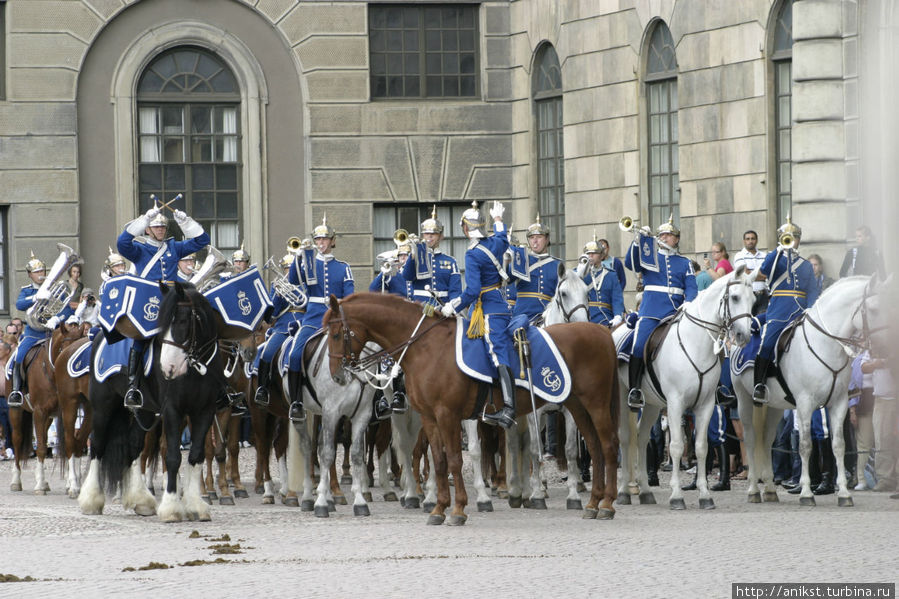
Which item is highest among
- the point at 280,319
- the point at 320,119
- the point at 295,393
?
the point at 320,119

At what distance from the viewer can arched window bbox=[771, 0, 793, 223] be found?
2339 centimetres

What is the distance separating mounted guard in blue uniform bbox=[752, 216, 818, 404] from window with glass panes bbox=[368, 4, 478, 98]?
15.0 meters

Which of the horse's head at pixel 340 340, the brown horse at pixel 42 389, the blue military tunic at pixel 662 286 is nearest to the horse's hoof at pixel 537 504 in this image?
the blue military tunic at pixel 662 286

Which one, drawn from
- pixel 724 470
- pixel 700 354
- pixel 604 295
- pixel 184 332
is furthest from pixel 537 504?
pixel 184 332

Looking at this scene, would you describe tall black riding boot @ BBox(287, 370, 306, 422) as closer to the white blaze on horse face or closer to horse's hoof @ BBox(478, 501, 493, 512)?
the white blaze on horse face

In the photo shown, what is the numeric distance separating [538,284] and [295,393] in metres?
2.81

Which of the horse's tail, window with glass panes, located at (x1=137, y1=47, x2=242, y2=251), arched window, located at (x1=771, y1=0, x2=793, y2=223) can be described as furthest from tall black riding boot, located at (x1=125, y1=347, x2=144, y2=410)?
window with glass panes, located at (x1=137, y1=47, x2=242, y2=251)

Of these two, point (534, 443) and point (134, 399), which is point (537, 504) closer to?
point (534, 443)

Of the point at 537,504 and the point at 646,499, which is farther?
the point at 646,499

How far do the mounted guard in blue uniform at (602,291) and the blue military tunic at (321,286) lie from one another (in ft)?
10.2

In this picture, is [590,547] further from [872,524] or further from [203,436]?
[203,436]

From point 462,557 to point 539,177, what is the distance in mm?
19100

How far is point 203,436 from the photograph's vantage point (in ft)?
45.6

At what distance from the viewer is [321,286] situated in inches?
606
